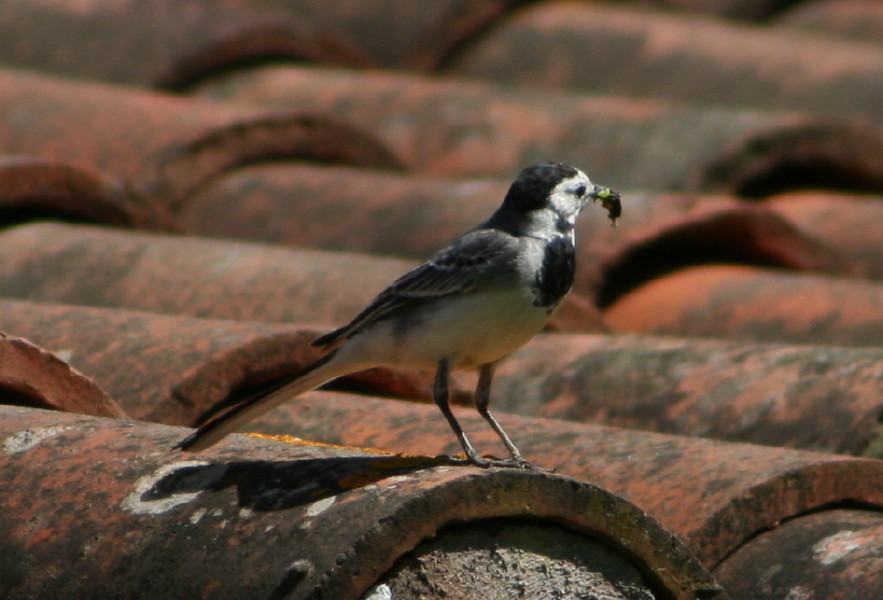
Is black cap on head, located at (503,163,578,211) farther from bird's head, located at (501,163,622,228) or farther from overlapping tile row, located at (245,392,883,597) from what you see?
overlapping tile row, located at (245,392,883,597)

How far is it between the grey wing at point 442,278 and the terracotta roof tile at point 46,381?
0.54m

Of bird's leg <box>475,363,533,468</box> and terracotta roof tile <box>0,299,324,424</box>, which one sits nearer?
bird's leg <box>475,363,533,468</box>

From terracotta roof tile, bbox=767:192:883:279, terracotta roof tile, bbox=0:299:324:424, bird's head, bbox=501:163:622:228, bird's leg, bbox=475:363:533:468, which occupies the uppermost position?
bird's head, bbox=501:163:622:228

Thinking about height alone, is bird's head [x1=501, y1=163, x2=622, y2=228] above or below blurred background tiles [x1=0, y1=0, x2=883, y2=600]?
above

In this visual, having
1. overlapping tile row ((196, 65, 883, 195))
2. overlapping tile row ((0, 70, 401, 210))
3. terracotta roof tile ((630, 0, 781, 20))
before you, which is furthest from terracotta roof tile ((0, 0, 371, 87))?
terracotta roof tile ((630, 0, 781, 20))

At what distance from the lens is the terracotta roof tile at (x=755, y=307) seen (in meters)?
5.61

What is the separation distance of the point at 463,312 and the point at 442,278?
0.11 m

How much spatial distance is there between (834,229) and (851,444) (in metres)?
3.10

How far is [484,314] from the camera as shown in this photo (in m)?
3.70

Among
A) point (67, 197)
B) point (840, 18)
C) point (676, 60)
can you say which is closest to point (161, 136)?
point (67, 197)

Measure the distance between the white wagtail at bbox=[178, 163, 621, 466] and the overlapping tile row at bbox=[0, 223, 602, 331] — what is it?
4.28 ft

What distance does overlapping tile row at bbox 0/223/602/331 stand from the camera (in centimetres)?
524

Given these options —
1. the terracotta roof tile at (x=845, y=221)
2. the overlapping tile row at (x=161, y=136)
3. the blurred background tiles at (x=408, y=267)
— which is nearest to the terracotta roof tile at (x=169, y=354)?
the blurred background tiles at (x=408, y=267)

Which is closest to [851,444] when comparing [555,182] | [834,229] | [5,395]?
[555,182]
